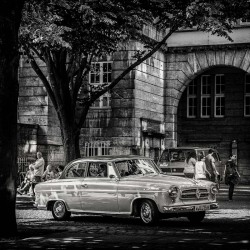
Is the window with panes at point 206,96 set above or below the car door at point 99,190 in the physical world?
above

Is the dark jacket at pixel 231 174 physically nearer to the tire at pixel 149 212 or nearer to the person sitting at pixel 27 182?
the person sitting at pixel 27 182

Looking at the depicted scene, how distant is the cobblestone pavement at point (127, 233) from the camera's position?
12.3 meters

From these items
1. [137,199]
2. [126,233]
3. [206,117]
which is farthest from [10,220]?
[206,117]

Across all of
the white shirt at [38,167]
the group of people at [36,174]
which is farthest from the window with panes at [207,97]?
the white shirt at [38,167]

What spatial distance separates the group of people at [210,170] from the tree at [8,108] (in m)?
10.9

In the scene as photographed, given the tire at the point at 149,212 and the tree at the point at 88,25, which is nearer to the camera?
the tire at the point at 149,212

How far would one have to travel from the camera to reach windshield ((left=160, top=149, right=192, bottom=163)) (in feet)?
90.2

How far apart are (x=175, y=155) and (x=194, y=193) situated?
1139 centimetres

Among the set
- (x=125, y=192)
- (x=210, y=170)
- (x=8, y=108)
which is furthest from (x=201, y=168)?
(x=8, y=108)

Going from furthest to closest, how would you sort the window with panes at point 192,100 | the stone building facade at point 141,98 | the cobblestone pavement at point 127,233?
1. the window with panes at point 192,100
2. the stone building facade at point 141,98
3. the cobblestone pavement at point 127,233

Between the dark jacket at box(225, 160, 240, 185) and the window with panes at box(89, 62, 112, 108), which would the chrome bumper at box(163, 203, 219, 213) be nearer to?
the dark jacket at box(225, 160, 240, 185)

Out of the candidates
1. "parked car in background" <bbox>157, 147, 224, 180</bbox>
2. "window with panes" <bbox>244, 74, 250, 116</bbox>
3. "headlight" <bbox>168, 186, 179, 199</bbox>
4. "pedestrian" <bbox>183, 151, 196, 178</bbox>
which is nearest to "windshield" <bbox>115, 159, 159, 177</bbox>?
"headlight" <bbox>168, 186, 179, 199</bbox>

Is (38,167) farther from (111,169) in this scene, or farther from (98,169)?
(111,169)

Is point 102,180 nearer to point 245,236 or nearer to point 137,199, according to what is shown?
point 137,199
